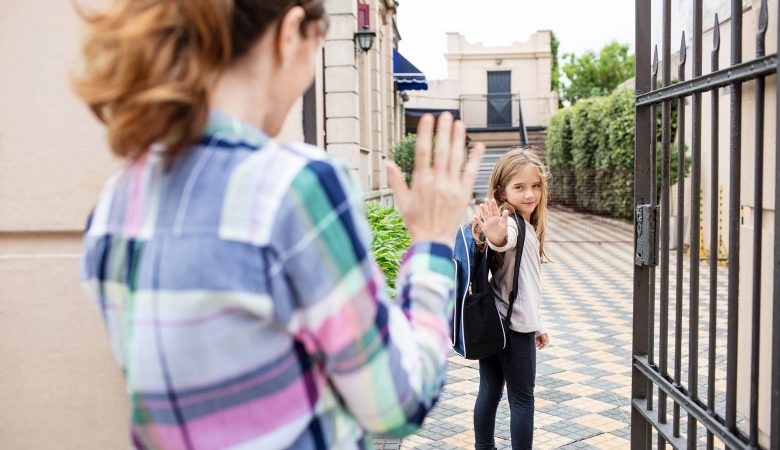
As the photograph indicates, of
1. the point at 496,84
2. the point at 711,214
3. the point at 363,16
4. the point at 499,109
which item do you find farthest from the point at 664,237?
the point at 496,84

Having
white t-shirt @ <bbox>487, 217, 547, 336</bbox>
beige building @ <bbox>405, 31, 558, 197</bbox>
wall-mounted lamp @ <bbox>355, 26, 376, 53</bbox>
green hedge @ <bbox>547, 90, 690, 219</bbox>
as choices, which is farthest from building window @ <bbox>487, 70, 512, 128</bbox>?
white t-shirt @ <bbox>487, 217, 547, 336</bbox>

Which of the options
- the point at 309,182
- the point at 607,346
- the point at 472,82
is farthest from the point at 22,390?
the point at 472,82

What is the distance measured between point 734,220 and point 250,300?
1582mm

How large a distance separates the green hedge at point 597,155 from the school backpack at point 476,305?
12335 millimetres

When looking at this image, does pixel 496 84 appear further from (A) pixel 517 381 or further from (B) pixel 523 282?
(A) pixel 517 381

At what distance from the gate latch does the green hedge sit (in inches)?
508

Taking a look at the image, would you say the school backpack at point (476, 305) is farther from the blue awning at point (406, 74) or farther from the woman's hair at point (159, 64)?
the blue awning at point (406, 74)

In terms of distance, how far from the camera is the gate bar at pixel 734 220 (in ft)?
6.97

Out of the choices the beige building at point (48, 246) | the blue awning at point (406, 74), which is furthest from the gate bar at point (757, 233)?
the blue awning at point (406, 74)

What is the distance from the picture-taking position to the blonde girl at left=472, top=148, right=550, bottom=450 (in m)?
3.75

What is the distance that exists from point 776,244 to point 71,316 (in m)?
1.99

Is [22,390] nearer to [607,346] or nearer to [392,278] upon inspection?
[392,278]

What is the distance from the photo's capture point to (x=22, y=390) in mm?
2324

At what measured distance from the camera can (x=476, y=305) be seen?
145 inches
